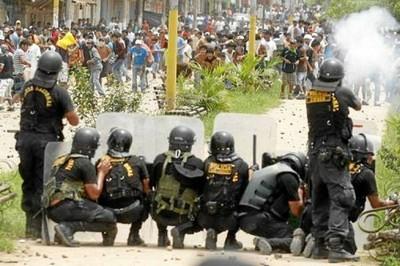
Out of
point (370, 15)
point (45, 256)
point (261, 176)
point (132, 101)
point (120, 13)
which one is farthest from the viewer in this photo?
point (120, 13)

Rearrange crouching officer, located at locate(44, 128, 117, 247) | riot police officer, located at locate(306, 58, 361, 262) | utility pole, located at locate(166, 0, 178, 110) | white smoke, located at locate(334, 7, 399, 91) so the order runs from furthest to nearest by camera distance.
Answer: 1. white smoke, located at locate(334, 7, 399, 91)
2. utility pole, located at locate(166, 0, 178, 110)
3. crouching officer, located at locate(44, 128, 117, 247)
4. riot police officer, located at locate(306, 58, 361, 262)

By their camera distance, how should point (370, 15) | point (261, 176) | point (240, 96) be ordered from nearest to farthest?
point (261, 176) < point (240, 96) < point (370, 15)

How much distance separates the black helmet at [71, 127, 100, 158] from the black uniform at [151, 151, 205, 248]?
1.98 feet

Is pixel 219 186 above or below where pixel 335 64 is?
below

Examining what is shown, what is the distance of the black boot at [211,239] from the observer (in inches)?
415

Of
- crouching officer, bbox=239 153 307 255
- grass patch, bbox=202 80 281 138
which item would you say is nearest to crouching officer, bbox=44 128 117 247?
crouching officer, bbox=239 153 307 255

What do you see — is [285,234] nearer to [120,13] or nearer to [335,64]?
[335,64]

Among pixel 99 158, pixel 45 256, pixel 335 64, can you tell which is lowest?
pixel 45 256

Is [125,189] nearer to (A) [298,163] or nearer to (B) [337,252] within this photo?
(A) [298,163]

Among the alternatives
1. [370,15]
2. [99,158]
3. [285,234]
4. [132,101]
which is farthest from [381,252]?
[370,15]

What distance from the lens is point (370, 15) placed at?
96.4 ft

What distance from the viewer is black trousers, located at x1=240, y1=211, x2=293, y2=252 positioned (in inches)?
412

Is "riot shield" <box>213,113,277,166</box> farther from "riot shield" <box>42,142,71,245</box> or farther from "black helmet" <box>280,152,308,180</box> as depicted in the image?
"riot shield" <box>42,142,71,245</box>

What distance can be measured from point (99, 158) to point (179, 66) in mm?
16165
